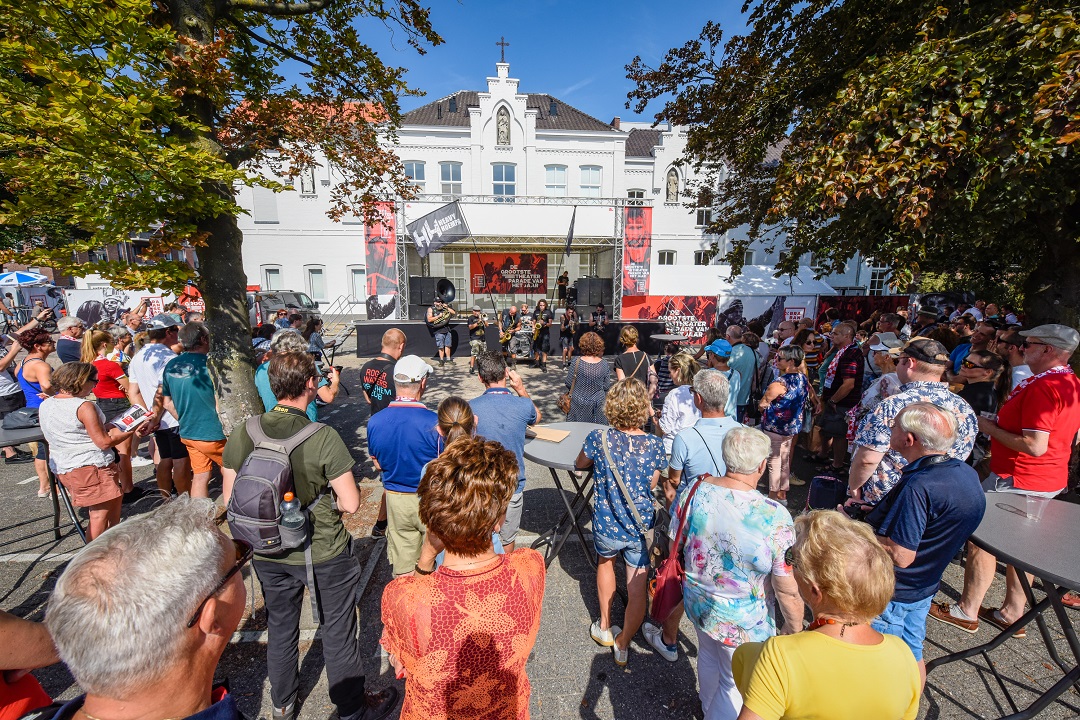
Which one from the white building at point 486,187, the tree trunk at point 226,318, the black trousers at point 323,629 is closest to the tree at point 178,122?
the tree trunk at point 226,318

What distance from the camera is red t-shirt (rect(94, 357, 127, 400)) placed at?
4.74 m

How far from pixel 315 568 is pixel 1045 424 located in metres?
4.51

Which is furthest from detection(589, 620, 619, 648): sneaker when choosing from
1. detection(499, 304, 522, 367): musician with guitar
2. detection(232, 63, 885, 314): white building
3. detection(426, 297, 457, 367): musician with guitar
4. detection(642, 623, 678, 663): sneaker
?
detection(232, 63, 885, 314): white building

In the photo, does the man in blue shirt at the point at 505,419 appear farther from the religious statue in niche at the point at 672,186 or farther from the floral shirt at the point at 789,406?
the religious statue in niche at the point at 672,186

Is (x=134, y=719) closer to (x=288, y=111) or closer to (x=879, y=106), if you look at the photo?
(x=288, y=111)

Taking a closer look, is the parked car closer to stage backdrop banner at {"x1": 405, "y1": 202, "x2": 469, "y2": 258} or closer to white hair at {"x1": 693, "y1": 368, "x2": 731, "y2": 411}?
stage backdrop banner at {"x1": 405, "y1": 202, "x2": 469, "y2": 258}

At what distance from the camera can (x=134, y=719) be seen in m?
0.93

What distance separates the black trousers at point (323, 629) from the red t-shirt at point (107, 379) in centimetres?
429

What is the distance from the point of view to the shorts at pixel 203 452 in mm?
3941

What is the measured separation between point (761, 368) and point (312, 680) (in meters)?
6.09

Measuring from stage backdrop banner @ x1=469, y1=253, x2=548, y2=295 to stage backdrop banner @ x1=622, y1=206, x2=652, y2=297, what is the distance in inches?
280

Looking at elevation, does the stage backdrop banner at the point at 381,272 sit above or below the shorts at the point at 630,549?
above

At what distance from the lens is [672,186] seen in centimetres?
2453

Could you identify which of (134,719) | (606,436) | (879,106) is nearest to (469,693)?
(134,719)
